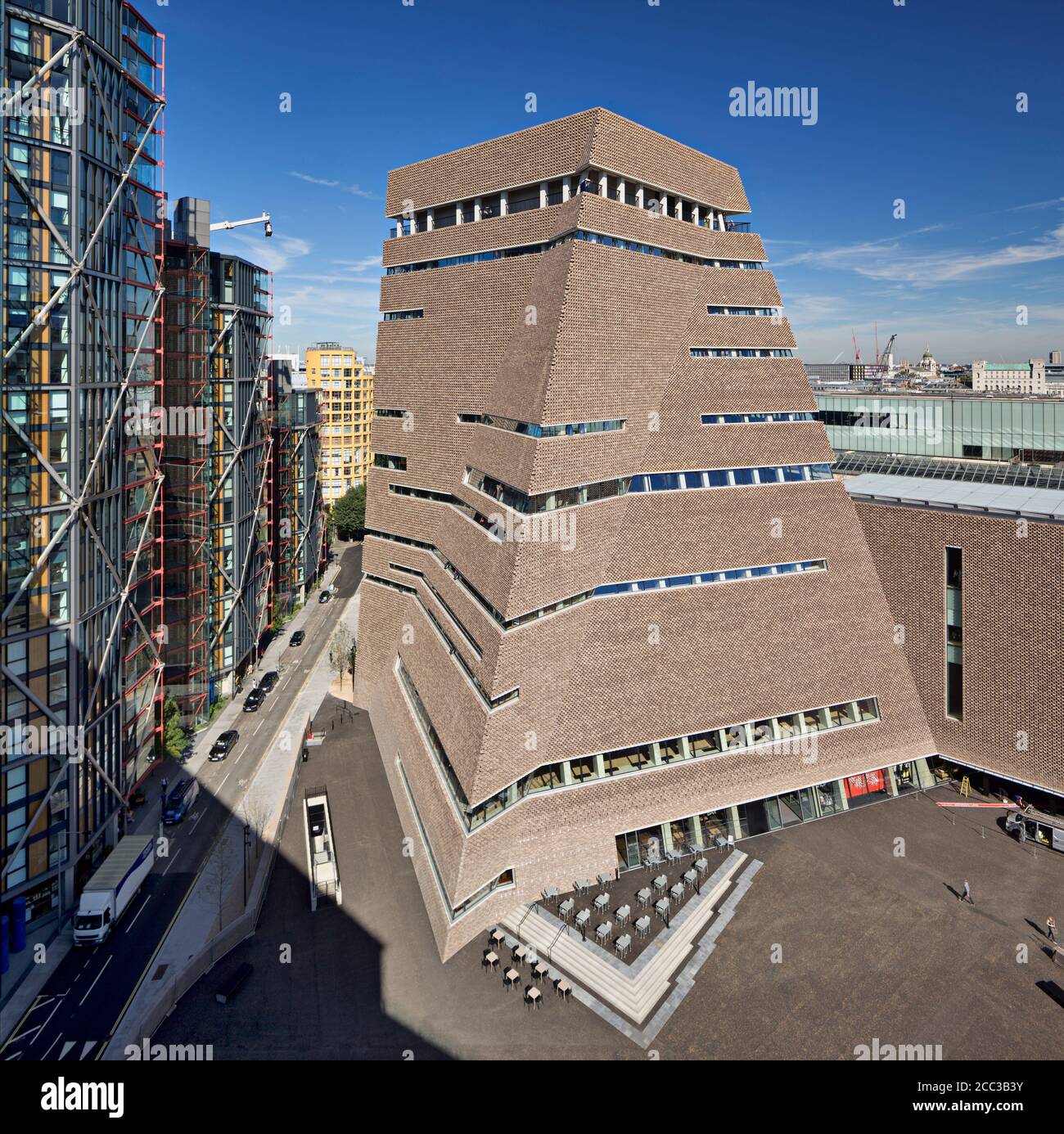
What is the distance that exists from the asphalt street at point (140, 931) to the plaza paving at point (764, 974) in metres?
3.42

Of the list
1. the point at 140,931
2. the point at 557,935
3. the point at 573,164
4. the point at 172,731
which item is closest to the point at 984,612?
the point at 557,935

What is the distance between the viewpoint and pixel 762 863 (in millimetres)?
36531

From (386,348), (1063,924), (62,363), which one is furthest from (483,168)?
(1063,924)

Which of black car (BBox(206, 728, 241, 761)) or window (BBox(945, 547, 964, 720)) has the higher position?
window (BBox(945, 547, 964, 720))

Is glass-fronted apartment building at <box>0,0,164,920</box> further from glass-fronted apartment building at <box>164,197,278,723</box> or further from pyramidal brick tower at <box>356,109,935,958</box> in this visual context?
pyramidal brick tower at <box>356,109,935,958</box>

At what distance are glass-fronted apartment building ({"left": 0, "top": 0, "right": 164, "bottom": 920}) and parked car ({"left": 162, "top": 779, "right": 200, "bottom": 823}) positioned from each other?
2.82 m

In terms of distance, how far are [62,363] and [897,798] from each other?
48011 millimetres

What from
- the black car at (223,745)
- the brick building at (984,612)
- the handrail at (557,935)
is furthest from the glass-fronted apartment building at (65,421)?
the brick building at (984,612)

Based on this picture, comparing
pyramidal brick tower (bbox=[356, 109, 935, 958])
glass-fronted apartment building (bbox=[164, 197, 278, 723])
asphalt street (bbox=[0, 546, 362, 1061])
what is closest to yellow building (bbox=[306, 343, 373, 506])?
glass-fronted apartment building (bbox=[164, 197, 278, 723])

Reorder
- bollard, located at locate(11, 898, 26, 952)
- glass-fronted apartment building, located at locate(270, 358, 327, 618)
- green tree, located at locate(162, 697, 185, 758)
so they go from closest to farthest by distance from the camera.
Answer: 1. bollard, located at locate(11, 898, 26, 952)
2. green tree, located at locate(162, 697, 185, 758)
3. glass-fronted apartment building, located at locate(270, 358, 327, 618)

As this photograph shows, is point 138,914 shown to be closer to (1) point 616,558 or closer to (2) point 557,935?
(2) point 557,935

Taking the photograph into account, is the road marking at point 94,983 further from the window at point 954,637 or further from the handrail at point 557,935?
the window at point 954,637

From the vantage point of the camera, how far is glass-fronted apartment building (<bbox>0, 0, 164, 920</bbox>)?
1216 inches

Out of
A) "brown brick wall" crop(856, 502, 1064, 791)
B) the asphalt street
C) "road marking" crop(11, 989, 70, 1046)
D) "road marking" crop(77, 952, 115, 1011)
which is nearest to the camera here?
"road marking" crop(11, 989, 70, 1046)
